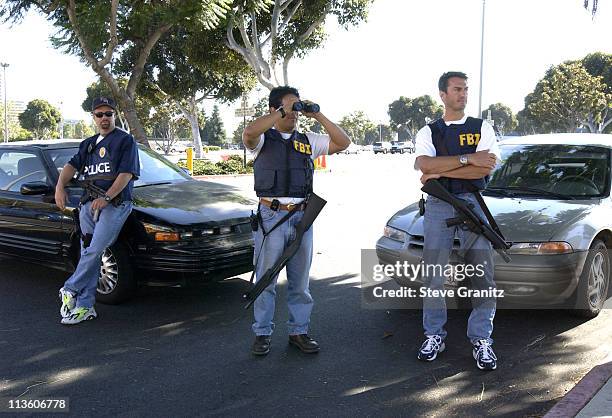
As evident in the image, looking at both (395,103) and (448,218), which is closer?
(448,218)

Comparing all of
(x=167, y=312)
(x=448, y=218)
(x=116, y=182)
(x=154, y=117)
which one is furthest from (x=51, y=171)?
(x=154, y=117)

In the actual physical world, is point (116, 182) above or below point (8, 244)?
above

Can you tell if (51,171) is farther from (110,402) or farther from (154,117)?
(154,117)

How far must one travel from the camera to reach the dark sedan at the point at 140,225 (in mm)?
4711

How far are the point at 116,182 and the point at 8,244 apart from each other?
2.05 metres

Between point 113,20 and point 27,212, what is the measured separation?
35.0 feet

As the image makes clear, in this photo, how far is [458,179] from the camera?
3727 millimetres

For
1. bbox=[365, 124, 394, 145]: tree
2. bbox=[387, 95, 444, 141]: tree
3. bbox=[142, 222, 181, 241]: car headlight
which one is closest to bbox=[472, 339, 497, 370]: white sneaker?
bbox=[142, 222, 181, 241]: car headlight

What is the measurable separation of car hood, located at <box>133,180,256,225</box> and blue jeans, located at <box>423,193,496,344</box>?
1.99 m

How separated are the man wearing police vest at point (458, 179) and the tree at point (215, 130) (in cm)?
10277

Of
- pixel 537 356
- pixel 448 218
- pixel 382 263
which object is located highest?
pixel 448 218

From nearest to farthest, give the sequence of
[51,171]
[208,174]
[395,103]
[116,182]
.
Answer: [116,182] → [51,171] → [208,174] → [395,103]

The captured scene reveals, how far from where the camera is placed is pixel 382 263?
485cm

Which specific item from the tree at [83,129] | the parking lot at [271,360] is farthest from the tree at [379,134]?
the parking lot at [271,360]
